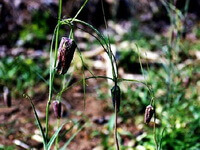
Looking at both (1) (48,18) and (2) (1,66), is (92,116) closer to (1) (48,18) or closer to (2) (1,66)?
(2) (1,66)

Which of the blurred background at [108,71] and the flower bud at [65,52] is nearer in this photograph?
the flower bud at [65,52]

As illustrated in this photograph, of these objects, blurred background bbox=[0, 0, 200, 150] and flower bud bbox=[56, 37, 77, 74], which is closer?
flower bud bbox=[56, 37, 77, 74]

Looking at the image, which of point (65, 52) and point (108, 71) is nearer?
point (65, 52)

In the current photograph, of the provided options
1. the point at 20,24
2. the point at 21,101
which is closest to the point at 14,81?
the point at 21,101
